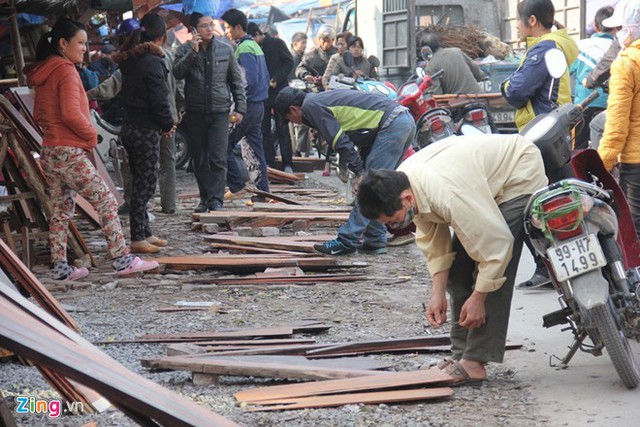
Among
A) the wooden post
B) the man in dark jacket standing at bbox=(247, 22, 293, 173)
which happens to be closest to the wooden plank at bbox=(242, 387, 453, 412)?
the wooden post

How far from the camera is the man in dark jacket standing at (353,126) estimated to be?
29.8ft

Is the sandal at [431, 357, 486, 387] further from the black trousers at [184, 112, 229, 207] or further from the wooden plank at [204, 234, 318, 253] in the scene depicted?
the black trousers at [184, 112, 229, 207]

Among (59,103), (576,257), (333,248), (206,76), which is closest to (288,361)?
(576,257)

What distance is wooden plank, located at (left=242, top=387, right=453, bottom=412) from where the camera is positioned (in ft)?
16.6

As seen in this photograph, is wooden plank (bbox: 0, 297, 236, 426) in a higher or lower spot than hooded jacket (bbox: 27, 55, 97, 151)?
lower

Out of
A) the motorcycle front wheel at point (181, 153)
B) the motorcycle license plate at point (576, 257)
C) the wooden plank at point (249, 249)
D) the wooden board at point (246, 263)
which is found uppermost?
the motorcycle license plate at point (576, 257)

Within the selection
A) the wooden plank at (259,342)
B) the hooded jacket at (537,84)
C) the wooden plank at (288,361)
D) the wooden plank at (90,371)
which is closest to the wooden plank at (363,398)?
the wooden plank at (288,361)

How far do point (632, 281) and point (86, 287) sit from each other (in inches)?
180

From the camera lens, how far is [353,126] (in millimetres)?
9453

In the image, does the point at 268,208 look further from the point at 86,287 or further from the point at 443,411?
the point at 443,411

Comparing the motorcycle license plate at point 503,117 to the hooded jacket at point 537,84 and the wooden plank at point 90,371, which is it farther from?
the wooden plank at point 90,371

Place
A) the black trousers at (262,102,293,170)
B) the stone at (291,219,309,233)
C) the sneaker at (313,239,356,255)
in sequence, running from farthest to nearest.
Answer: the black trousers at (262,102,293,170) < the stone at (291,219,309,233) < the sneaker at (313,239,356,255)

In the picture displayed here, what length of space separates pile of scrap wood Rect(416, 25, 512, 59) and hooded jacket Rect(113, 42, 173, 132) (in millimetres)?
11313

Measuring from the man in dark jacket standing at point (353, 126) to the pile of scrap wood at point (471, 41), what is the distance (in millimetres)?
11260
